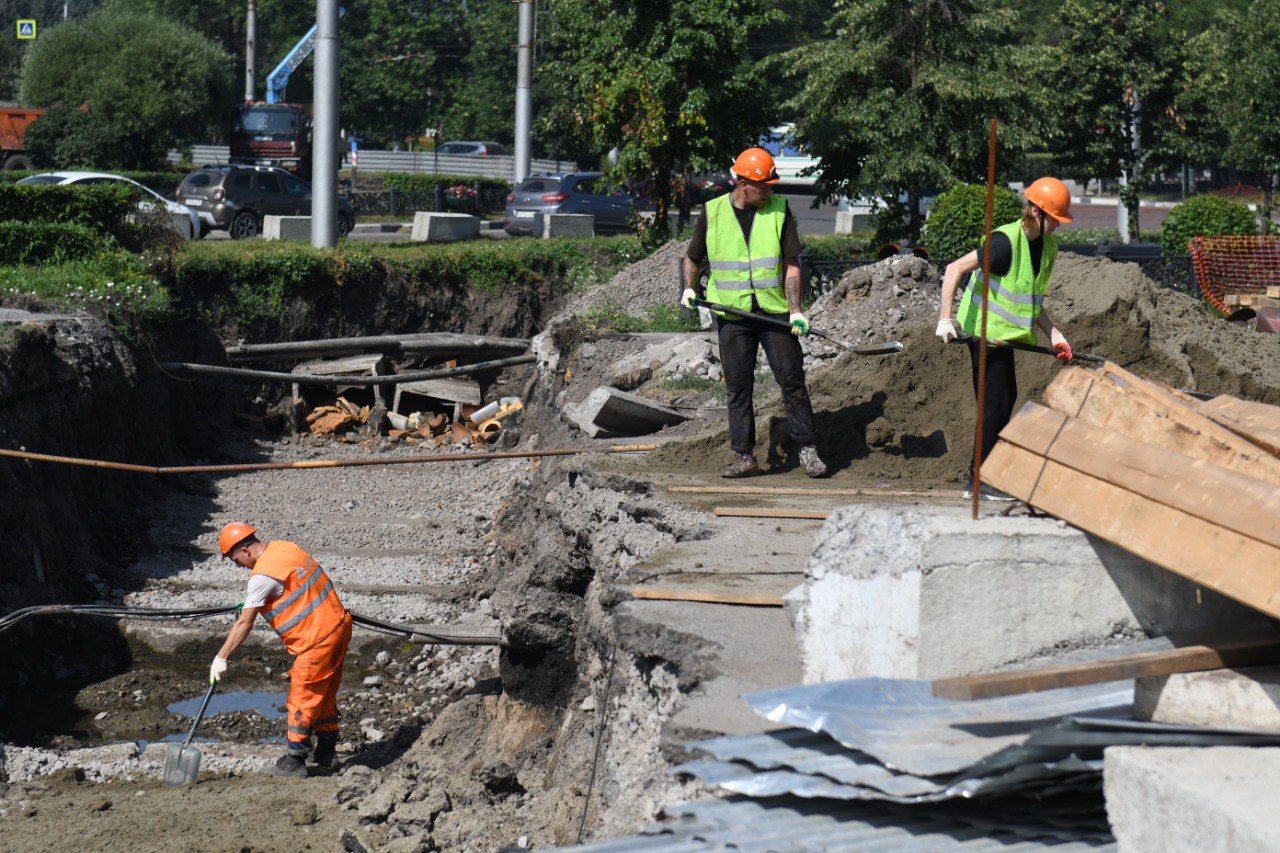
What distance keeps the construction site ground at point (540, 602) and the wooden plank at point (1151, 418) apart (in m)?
1.24

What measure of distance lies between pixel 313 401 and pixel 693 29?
23.3ft

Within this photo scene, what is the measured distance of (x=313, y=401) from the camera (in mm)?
17047

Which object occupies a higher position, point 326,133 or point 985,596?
point 326,133

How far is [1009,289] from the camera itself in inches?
270

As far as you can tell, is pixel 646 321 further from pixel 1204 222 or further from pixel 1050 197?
pixel 1050 197

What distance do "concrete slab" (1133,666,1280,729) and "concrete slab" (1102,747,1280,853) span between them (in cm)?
35

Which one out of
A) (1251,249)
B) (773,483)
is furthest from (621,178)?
(773,483)

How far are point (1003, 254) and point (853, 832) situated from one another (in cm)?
401

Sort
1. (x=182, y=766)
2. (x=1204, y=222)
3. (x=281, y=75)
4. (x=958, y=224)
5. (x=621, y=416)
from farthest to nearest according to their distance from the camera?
(x=281, y=75) < (x=1204, y=222) < (x=958, y=224) < (x=621, y=416) < (x=182, y=766)

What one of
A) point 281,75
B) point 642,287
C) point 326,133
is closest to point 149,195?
point 326,133

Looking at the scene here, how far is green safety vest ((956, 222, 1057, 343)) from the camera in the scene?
269 inches

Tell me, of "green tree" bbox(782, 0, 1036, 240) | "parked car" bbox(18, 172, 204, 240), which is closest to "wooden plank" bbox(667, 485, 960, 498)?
"green tree" bbox(782, 0, 1036, 240)

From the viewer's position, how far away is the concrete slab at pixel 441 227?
2188 cm

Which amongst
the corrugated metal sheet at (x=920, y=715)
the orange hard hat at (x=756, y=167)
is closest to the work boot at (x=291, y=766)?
the orange hard hat at (x=756, y=167)
